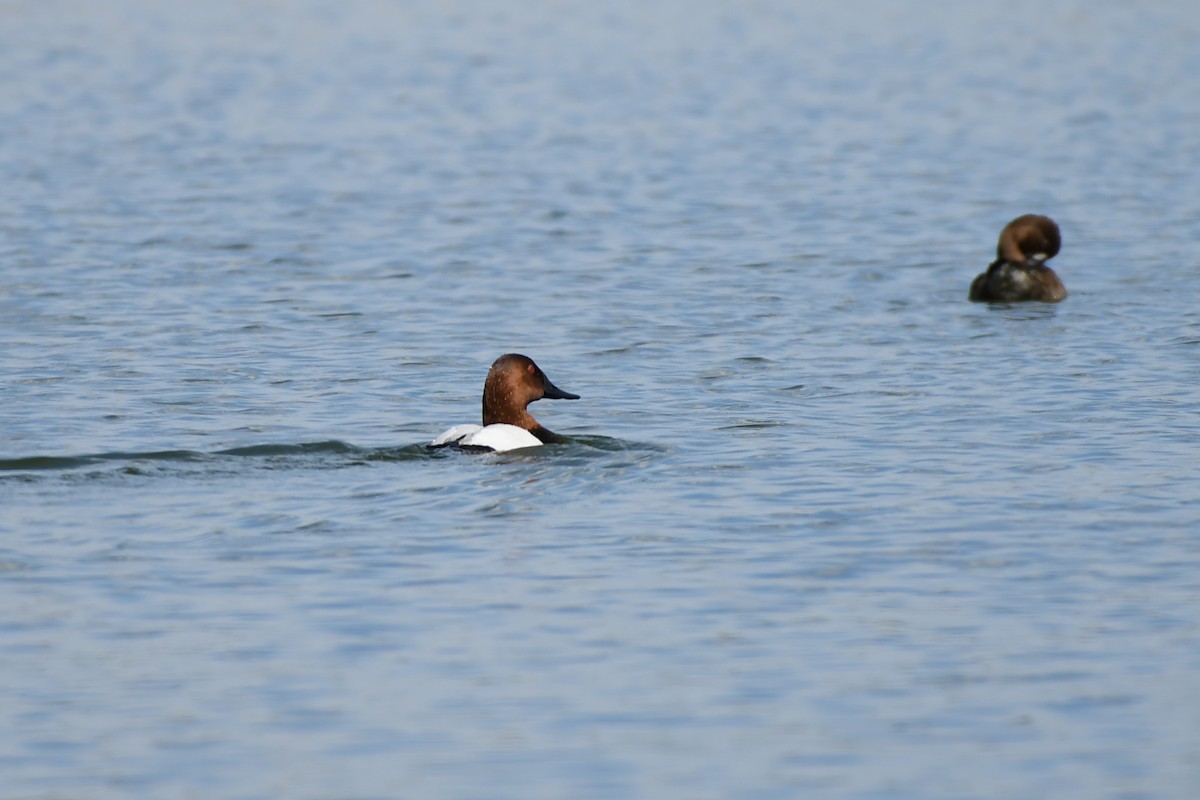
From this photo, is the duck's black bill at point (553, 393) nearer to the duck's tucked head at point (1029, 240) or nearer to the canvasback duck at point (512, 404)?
the canvasback duck at point (512, 404)

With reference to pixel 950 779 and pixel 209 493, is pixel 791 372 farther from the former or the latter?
pixel 950 779

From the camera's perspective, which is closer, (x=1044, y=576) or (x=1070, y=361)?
(x=1044, y=576)

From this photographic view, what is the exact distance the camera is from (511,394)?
12.5 meters

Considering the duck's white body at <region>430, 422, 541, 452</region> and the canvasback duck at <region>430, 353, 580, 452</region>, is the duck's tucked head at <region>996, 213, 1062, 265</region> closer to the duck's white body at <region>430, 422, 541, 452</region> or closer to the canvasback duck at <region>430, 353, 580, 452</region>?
the canvasback duck at <region>430, 353, 580, 452</region>

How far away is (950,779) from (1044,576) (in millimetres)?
2689

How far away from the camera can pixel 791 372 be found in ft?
49.7

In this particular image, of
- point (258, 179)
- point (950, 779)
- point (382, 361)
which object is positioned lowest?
point (950, 779)

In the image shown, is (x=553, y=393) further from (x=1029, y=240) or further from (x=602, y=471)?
(x=1029, y=240)

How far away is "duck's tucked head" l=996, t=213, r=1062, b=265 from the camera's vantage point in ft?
62.5

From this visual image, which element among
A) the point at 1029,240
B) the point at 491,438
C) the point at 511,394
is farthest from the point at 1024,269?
the point at 491,438

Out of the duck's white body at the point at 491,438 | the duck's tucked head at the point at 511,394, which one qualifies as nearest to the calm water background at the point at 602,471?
the duck's white body at the point at 491,438

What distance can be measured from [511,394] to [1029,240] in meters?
8.17

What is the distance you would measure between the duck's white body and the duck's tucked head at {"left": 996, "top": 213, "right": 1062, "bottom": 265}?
26.4 feet

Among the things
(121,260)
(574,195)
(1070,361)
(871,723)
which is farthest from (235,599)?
(574,195)
